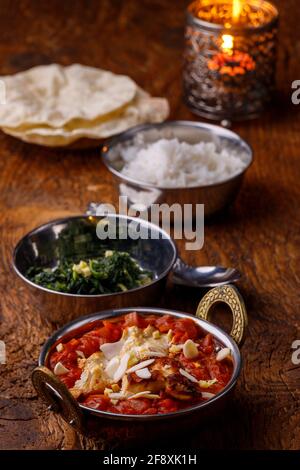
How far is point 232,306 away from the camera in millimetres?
1859

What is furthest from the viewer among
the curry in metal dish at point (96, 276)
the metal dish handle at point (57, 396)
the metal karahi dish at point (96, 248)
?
the metal karahi dish at point (96, 248)

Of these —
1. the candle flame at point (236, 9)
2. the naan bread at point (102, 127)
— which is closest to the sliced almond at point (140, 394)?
the naan bread at point (102, 127)

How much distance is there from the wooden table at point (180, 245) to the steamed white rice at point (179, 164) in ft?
0.44

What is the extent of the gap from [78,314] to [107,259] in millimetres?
194

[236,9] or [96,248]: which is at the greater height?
[236,9]

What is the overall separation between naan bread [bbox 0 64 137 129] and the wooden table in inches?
6.0

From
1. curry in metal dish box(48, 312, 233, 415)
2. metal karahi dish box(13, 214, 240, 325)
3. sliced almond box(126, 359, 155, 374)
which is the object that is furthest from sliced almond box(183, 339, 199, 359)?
metal karahi dish box(13, 214, 240, 325)

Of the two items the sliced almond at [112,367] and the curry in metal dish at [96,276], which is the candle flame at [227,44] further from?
the sliced almond at [112,367]

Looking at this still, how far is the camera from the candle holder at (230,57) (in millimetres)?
3076

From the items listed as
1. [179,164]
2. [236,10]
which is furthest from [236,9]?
[179,164]

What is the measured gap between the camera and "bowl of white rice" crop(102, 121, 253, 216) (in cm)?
249

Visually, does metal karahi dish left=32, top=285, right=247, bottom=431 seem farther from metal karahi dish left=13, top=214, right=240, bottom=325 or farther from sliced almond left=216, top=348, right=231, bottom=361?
metal karahi dish left=13, top=214, right=240, bottom=325

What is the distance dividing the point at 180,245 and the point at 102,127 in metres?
0.64

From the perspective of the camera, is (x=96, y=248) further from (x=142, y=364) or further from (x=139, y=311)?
(x=142, y=364)
